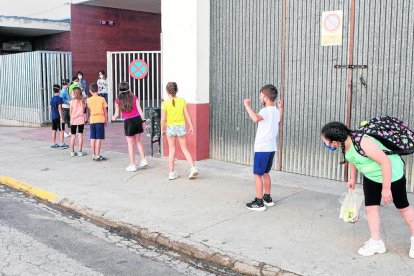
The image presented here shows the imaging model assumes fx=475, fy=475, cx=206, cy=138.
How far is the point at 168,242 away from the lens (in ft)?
17.1

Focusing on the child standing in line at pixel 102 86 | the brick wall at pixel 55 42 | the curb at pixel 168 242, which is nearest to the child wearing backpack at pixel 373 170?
the curb at pixel 168 242

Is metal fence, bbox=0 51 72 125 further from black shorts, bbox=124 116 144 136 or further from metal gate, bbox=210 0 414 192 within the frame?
metal gate, bbox=210 0 414 192

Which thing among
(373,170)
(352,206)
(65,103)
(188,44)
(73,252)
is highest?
(188,44)

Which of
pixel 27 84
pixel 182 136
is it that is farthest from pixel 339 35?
pixel 27 84

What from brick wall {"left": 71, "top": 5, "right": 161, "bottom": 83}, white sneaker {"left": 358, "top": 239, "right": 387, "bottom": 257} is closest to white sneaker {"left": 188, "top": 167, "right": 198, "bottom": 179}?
white sneaker {"left": 358, "top": 239, "right": 387, "bottom": 257}

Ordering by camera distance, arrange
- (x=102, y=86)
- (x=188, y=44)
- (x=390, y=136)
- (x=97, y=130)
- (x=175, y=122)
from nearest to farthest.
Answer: (x=390, y=136)
(x=175, y=122)
(x=188, y=44)
(x=97, y=130)
(x=102, y=86)

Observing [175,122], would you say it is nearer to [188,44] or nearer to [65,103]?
[188,44]

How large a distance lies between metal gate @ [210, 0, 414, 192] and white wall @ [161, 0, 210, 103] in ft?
0.57

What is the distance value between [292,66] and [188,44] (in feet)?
6.95

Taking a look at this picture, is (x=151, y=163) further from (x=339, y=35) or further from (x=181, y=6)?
(x=339, y=35)

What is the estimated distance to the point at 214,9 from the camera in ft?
29.2

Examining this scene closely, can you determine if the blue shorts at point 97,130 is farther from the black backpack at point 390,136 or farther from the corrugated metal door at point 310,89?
the black backpack at point 390,136

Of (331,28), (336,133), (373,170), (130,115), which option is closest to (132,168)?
(130,115)

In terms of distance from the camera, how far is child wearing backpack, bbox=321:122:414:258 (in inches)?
165
